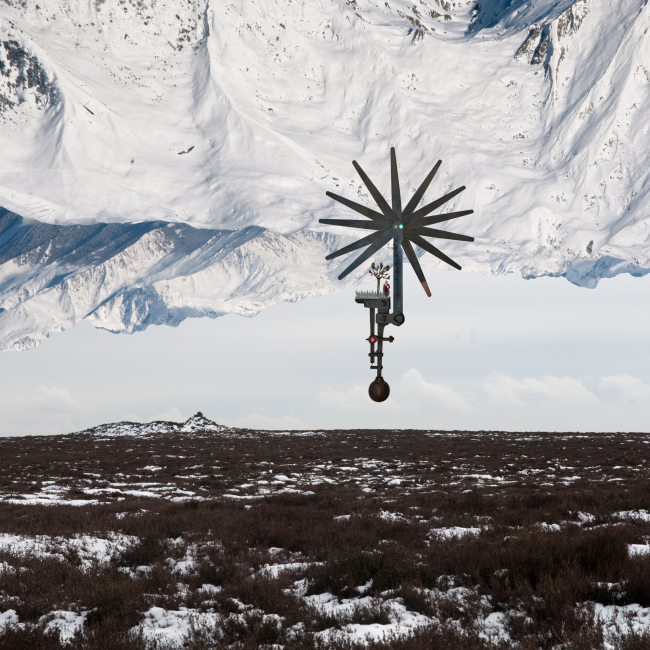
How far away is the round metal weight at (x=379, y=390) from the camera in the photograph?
7.24 meters

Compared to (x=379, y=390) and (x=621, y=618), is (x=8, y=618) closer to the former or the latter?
(x=379, y=390)

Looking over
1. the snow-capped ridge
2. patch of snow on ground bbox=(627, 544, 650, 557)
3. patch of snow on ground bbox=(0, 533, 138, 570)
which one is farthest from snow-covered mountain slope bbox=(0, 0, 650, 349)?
patch of snow on ground bbox=(627, 544, 650, 557)

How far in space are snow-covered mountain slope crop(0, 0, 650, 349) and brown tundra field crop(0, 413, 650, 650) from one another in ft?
421

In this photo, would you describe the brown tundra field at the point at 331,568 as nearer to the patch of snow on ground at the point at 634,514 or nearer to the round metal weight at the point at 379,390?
the patch of snow on ground at the point at 634,514

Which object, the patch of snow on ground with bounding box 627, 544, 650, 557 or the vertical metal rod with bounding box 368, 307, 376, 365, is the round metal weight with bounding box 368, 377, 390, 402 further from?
the patch of snow on ground with bounding box 627, 544, 650, 557

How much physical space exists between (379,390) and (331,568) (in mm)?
3941

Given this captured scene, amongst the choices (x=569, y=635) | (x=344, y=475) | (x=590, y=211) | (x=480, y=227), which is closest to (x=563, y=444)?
(x=344, y=475)

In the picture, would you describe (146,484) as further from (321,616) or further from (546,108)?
(546,108)

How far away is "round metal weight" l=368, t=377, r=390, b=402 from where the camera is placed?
23.8ft

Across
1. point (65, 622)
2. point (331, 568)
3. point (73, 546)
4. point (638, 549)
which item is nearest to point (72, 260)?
point (73, 546)

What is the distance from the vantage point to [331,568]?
9.55 meters

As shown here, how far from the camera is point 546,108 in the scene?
18062cm

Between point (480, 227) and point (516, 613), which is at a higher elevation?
point (480, 227)

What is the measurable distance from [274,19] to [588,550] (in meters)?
194
